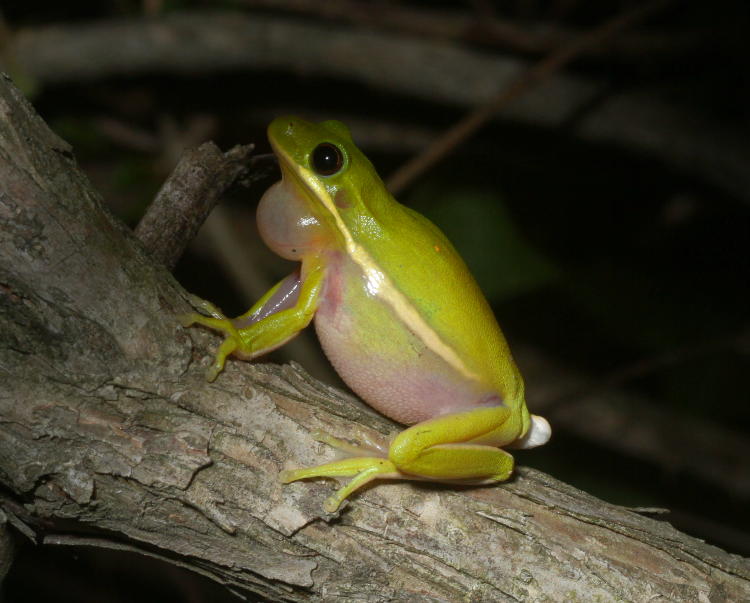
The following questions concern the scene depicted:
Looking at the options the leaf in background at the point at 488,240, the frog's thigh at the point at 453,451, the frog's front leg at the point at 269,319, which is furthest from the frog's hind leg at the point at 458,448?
the leaf in background at the point at 488,240

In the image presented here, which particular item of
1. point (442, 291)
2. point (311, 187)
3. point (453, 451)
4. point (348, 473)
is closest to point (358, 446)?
point (348, 473)

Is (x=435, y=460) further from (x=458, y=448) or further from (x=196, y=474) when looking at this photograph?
(x=196, y=474)

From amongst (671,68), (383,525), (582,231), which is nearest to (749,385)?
(582,231)

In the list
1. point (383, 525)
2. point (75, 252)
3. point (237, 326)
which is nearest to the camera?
point (75, 252)

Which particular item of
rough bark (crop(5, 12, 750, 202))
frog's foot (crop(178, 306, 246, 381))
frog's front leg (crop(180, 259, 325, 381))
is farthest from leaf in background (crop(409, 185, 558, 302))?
frog's foot (crop(178, 306, 246, 381))

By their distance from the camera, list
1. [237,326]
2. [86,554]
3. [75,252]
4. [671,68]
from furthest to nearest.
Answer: [671,68] → [86,554] → [237,326] → [75,252]

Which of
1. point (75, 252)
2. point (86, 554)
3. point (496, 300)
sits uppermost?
point (496, 300)

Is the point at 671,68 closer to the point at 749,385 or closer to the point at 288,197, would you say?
the point at 749,385

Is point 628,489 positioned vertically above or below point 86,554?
above
